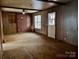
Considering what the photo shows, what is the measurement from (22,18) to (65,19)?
6562 millimetres

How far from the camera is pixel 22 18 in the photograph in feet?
36.3

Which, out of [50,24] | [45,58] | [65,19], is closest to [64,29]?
[65,19]

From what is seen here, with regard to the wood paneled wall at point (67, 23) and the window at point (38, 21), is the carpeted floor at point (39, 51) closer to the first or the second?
the wood paneled wall at point (67, 23)

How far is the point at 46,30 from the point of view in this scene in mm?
7957

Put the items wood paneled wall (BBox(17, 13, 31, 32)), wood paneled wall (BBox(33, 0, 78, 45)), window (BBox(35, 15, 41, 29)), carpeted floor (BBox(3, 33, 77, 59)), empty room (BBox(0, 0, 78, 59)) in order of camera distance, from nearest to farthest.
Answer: carpeted floor (BBox(3, 33, 77, 59)) < empty room (BBox(0, 0, 78, 59)) < wood paneled wall (BBox(33, 0, 78, 45)) < window (BBox(35, 15, 41, 29)) < wood paneled wall (BBox(17, 13, 31, 32))

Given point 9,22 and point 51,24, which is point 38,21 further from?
point 9,22

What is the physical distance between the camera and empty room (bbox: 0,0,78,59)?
3.74 m

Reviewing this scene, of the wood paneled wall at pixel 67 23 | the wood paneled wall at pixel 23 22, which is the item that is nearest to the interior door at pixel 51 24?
the wood paneled wall at pixel 67 23

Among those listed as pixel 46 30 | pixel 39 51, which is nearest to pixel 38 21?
pixel 46 30

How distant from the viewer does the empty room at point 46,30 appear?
374 cm

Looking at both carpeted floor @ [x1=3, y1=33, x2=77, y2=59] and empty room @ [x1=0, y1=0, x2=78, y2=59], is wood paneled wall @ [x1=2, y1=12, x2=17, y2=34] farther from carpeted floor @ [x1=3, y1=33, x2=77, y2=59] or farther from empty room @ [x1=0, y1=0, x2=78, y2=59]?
carpeted floor @ [x1=3, y1=33, x2=77, y2=59]

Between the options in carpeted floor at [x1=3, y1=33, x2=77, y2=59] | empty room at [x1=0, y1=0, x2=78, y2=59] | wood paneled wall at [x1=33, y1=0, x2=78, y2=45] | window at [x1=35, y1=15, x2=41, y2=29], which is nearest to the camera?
carpeted floor at [x1=3, y1=33, x2=77, y2=59]

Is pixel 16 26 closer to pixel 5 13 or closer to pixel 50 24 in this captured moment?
pixel 5 13

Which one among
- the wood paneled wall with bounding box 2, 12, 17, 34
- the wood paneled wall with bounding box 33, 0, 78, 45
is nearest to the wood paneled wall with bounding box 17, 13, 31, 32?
the wood paneled wall with bounding box 2, 12, 17, 34
